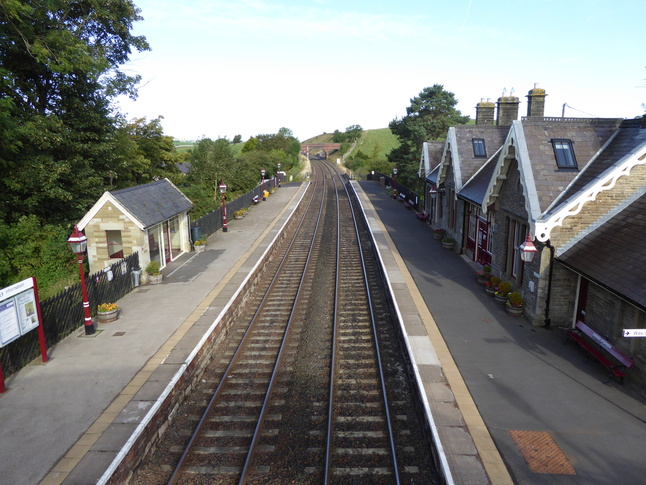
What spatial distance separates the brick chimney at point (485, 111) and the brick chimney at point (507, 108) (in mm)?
2334

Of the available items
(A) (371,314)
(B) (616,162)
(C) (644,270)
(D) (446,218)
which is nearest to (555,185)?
(B) (616,162)

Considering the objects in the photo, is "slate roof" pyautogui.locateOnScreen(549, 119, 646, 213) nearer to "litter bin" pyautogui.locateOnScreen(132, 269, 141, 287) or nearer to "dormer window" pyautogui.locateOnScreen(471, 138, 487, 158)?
"dormer window" pyautogui.locateOnScreen(471, 138, 487, 158)

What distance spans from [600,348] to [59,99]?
97.5 ft

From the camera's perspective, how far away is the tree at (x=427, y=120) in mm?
50312

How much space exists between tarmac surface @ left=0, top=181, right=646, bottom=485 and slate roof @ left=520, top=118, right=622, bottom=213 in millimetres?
4453

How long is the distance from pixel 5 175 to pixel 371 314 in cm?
2075

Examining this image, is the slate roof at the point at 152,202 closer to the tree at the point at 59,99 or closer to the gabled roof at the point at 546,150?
the tree at the point at 59,99

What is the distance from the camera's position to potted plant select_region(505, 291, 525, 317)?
50.4ft

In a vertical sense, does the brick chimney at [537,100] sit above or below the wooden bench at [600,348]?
above

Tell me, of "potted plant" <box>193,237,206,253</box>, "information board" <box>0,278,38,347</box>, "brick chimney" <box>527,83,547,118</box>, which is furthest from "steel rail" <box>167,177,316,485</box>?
"brick chimney" <box>527,83,547,118</box>

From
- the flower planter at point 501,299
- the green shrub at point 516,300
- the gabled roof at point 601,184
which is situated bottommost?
the flower planter at point 501,299

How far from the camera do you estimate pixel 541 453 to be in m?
8.58

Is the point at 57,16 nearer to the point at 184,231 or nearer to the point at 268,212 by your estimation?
the point at 184,231

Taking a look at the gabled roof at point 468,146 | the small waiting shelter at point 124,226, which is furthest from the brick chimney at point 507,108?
the small waiting shelter at point 124,226
